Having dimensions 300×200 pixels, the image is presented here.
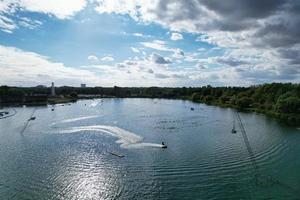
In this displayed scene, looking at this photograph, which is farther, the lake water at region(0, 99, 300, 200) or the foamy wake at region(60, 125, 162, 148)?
the foamy wake at region(60, 125, 162, 148)

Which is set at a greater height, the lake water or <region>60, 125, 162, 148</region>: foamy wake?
<region>60, 125, 162, 148</region>: foamy wake

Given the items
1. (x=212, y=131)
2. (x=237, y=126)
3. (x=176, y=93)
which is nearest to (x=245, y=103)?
(x=237, y=126)

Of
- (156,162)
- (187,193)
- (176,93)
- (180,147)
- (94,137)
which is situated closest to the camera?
(187,193)

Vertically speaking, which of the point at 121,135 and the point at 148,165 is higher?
→ the point at 121,135

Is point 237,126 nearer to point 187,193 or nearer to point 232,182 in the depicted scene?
point 232,182
